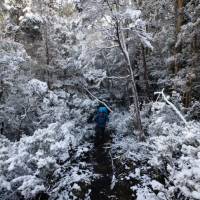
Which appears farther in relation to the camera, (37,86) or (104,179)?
(37,86)

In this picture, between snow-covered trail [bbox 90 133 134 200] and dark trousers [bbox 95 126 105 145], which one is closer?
snow-covered trail [bbox 90 133 134 200]

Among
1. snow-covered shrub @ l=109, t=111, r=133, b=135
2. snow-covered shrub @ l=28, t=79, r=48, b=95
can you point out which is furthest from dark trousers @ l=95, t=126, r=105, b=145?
snow-covered shrub @ l=28, t=79, r=48, b=95

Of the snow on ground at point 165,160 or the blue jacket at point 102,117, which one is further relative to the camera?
the blue jacket at point 102,117

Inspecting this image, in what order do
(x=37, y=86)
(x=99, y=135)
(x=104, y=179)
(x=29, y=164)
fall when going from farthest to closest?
(x=99, y=135) → (x=37, y=86) → (x=104, y=179) → (x=29, y=164)

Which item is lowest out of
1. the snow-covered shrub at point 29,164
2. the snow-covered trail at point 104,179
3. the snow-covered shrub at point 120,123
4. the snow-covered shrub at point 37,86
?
the snow-covered trail at point 104,179

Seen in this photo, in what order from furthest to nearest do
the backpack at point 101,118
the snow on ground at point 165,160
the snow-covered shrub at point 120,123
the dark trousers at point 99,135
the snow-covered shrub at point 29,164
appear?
the snow-covered shrub at point 120,123 → the dark trousers at point 99,135 → the backpack at point 101,118 → the snow-covered shrub at point 29,164 → the snow on ground at point 165,160

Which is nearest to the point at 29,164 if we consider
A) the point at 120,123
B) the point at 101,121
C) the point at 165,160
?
the point at 165,160

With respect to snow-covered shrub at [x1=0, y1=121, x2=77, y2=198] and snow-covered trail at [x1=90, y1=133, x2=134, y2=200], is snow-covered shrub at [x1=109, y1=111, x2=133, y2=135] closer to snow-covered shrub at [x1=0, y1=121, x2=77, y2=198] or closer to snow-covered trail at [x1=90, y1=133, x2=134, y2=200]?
snow-covered trail at [x1=90, y1=133, x2=134, y2=200]

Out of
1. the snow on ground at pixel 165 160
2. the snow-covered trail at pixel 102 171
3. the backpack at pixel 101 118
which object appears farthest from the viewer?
the backpack at pixel 101 118

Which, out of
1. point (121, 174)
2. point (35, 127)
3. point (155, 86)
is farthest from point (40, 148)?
point (155, 86)

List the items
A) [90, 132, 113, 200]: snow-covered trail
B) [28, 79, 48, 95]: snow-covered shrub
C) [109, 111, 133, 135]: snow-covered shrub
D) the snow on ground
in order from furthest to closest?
[109, 111, 133, 135]: snow-covered shrub < [28, 79, 48, 95]: snow-covered shrub < [90, 132, 113, 200]: snow-covered trail < the snow on ground

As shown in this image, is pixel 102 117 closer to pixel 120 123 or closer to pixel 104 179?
pixel 120 123

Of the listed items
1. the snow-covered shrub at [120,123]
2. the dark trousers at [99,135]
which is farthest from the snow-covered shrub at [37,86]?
the snow-covered shrub at [120,123]

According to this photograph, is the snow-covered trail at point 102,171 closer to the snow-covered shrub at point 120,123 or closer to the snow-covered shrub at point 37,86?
the snow-covered shrub at point 120,123
